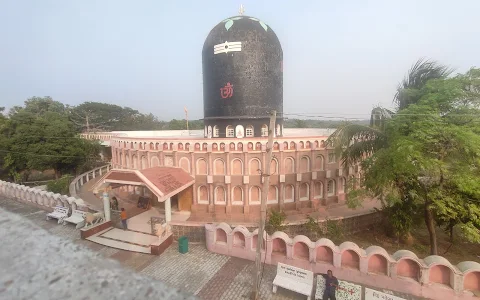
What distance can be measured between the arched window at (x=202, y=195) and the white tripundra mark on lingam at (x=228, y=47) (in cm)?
1087

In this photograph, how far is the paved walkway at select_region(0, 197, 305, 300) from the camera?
945 cm

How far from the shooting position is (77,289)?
1.70 m

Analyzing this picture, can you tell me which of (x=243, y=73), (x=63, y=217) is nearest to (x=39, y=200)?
(x=63, y=217)

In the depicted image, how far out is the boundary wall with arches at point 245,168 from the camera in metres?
17.2

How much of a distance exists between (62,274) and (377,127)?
1466cm

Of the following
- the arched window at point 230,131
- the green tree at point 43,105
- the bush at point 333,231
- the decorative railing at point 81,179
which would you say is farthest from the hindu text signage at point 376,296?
the green tree at point 43,105

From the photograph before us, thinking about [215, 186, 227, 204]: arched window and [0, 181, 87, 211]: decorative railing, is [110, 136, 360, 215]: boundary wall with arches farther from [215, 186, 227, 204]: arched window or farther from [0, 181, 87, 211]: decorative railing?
[0, 181, 87, 211]: decorative railing

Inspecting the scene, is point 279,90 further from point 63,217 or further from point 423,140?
point 63,217

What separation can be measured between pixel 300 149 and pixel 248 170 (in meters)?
4.02

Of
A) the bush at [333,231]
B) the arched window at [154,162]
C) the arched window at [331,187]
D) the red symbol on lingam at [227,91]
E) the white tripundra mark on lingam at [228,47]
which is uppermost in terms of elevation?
the white tripundra mark on lingam at [228,47]

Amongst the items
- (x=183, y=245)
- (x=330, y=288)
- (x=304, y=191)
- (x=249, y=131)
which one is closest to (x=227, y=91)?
(x=249, y=131)

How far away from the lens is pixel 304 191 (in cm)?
1864

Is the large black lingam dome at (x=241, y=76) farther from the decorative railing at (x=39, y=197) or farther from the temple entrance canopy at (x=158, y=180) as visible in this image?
the decorative railing at (x=39, y=197)

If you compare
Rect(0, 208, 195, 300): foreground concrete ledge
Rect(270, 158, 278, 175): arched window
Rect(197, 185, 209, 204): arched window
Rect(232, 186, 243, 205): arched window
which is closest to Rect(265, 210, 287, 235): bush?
Rect(232, 186, 243, 205): arched window
